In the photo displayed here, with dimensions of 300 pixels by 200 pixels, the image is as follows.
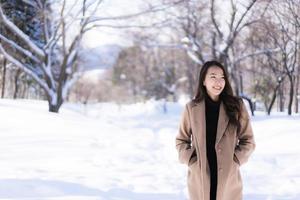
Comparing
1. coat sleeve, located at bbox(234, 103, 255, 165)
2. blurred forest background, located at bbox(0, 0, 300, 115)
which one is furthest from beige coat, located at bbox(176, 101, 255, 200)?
blurred forest background, located at bbox(0, 0, 300, 115)

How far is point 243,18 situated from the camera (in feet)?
67.0

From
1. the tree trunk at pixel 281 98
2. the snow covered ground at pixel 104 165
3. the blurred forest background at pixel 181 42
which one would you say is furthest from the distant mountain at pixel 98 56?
the tree trunk at pixel 281 98

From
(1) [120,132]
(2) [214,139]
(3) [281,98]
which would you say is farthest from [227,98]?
(3) [281,98]

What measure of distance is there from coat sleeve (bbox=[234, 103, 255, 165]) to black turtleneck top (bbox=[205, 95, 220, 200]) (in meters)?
0.17

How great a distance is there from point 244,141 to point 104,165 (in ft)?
16.4

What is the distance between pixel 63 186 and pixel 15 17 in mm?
16418

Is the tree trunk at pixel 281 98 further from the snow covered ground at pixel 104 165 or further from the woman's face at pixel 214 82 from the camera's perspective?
the woman's face at pixel 214 82

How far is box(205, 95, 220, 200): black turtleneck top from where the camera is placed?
2949 millimetres

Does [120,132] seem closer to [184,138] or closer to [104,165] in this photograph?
[104,165]

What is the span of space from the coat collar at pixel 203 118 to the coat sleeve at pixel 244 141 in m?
0.13

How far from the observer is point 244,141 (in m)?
3.04

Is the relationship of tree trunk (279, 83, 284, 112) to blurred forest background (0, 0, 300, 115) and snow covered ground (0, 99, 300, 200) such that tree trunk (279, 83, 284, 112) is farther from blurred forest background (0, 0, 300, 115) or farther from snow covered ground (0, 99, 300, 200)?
snow covered ground (0, 99, 300, 200)

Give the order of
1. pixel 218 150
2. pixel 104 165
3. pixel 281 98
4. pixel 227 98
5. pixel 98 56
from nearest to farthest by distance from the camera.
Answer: pixel 218 150
pixel 227 98
pixel 104 165
pixel 98 56
pixel 281 98

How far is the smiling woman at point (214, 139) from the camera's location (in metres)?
2.93
